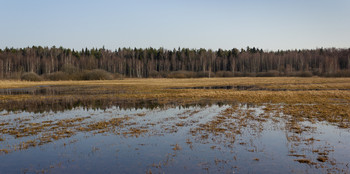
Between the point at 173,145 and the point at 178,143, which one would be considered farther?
the point at 178,143

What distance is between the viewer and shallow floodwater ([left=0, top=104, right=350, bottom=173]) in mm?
9391

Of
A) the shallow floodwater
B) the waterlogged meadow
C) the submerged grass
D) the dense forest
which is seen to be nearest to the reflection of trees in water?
the submerged grass

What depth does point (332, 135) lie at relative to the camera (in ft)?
44.1

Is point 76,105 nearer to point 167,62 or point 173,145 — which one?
point 173,145

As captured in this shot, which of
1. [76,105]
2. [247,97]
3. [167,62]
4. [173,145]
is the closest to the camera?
[173,145]

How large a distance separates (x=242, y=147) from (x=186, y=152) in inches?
102

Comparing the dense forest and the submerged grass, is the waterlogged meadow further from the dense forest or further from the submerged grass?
the dense forest

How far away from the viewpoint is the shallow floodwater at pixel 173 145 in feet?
30.8

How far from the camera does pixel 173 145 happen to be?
12.0 metres

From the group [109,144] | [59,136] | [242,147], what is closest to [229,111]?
[242,147]

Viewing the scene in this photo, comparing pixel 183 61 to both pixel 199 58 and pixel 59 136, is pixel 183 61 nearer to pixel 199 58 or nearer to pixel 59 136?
pixel 199 58

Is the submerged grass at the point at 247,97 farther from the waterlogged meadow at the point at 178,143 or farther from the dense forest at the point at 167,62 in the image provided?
the dense forest at the point at 167,62

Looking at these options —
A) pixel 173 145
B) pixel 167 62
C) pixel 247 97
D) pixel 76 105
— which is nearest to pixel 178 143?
pixel 173 145

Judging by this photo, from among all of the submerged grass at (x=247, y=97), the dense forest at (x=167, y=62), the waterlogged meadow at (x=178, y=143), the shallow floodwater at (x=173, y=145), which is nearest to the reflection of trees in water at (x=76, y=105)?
the submerged grass at (x=247, y=97)
